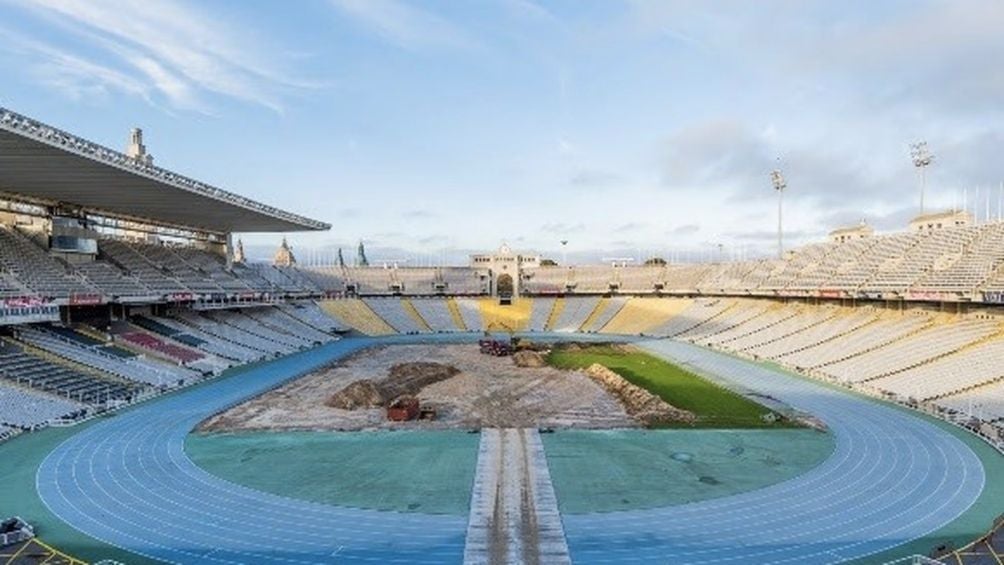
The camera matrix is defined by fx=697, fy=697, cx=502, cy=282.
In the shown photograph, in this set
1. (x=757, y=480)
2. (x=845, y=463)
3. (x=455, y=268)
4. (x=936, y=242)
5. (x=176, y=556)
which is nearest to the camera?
(x=176, y=556)

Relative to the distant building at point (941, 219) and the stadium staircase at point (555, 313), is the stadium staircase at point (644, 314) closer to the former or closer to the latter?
the stadium staircase at point (555, 313)

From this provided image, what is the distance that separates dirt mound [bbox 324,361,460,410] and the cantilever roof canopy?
17408mm

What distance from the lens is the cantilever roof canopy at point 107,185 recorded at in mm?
31812

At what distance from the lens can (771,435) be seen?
2941cm

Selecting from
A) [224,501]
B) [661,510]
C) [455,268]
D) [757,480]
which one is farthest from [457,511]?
[455,268]

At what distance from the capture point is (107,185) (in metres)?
43.2

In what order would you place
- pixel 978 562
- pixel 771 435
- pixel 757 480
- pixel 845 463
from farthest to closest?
pixel 771 435 < pixel 845 463 < pixel 757 480 < pixel 978 562

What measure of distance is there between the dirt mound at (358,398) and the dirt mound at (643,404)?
12.8 m

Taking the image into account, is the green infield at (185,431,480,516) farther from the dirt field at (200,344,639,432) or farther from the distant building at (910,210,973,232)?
the distant building at (910,210,973,232)

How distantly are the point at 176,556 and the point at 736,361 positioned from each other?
44.8 metres

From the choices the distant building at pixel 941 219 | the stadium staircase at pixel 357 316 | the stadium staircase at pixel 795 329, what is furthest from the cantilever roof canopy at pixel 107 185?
the distant building at pixel 941 219

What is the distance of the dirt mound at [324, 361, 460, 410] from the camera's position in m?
36.0

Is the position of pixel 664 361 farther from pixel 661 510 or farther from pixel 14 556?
pixel 14 556

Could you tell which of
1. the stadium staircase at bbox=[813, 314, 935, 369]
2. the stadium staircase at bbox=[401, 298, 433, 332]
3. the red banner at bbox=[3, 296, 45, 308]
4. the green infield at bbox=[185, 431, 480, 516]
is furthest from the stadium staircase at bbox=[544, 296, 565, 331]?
the green infield at bbox=[185, 431, 480, 516]
